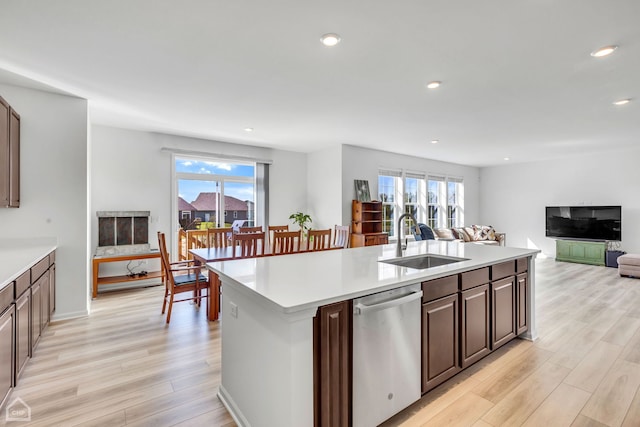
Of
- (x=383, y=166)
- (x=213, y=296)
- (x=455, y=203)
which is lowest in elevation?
(x=213, y=296)

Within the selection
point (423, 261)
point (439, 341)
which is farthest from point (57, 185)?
point (439, 341)

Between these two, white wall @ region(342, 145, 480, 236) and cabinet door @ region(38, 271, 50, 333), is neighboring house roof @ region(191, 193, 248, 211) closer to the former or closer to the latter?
white wall @ region(342, 145, 480, 236)

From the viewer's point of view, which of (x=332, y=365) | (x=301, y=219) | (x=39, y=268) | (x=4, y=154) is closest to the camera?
(x=332, y=365)

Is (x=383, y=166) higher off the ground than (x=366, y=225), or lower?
higher

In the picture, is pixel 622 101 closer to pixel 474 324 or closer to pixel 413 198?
pixel 474 324

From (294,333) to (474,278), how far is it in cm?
159

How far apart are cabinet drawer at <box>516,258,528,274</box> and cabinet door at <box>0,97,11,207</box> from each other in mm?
4638

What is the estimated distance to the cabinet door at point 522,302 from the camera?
278cm

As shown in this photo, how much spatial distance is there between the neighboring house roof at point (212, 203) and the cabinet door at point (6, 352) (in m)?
3.88

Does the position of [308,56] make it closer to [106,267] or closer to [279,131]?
[279,131]

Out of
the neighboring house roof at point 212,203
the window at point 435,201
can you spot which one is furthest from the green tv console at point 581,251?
the neighboring house roof at point 212,203

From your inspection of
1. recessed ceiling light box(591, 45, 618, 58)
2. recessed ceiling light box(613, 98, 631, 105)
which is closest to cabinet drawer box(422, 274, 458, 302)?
recessed ceiling light box(591, 45, 618, 58)

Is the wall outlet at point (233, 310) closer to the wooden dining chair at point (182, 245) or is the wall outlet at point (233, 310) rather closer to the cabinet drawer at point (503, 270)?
the cabinet drawer at point (503, 270)

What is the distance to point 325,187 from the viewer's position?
6453 millimetres
